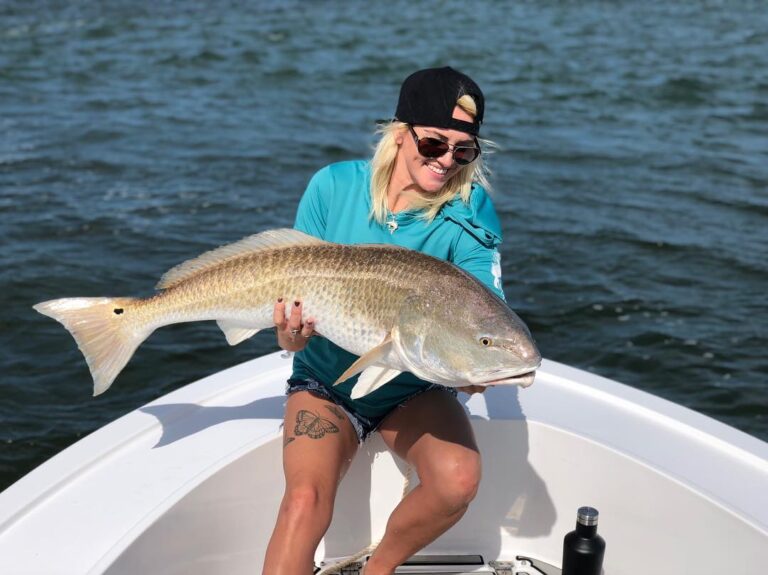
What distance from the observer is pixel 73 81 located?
15328 millimetres

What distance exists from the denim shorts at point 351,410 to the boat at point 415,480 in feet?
0.39

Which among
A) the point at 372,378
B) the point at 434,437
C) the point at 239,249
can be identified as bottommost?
the point at 434,437

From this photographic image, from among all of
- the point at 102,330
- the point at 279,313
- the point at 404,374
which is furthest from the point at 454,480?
the point at 102,330

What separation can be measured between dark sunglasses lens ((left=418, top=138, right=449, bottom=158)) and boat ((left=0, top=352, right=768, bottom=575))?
1.14m

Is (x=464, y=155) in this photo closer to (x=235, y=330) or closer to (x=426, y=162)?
(x=426, y=162)

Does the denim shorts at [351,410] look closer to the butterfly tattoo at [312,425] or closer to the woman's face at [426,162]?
the butterfly tattoo at [312,425]

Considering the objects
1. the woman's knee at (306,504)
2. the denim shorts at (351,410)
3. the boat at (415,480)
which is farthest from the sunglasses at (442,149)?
the woman's knee at (306,504)

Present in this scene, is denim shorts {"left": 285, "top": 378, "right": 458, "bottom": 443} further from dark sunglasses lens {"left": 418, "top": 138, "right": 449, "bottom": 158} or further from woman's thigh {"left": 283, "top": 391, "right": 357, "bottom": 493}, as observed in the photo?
dark sunglasses lens {"left": 418, "top": 138, "right": 449, "bottom": 158}

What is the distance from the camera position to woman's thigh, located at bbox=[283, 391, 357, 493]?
11.2 feet

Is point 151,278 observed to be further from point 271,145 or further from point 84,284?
point 271,145

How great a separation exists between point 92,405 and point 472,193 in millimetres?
4401

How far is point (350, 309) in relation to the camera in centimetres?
314

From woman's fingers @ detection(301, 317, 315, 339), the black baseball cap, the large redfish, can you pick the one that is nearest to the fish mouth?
the large redfish

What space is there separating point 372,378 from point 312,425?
499mm
